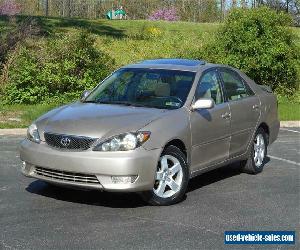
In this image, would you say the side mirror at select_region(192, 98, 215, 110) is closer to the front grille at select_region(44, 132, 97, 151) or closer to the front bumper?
the front bumper

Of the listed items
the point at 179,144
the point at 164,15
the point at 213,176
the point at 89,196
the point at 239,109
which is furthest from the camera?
the point at 164,15

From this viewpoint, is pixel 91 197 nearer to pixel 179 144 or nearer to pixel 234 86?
pixel 179 144

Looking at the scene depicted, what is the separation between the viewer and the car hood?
21.9 feet

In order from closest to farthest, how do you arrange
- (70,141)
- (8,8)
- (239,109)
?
(70,141) < (239,109) < (8,8)

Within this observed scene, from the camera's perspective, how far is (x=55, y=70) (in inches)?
641

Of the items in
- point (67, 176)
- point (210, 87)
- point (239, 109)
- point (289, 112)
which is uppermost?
point (210, 87)

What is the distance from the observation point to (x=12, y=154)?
10.0 meters

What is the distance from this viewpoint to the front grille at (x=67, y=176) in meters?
6.62

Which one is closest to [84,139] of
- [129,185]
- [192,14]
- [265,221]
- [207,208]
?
[129,185]

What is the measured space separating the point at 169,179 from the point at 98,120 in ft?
3.46

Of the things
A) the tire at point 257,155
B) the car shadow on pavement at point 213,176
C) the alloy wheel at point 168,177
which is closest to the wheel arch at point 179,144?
the alloy wheel at point 168,177

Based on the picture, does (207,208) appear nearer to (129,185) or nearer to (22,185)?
(129,185)

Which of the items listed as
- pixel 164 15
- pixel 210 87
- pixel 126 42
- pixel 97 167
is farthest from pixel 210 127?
pixel 164 15

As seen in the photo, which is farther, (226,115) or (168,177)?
(226,115)
